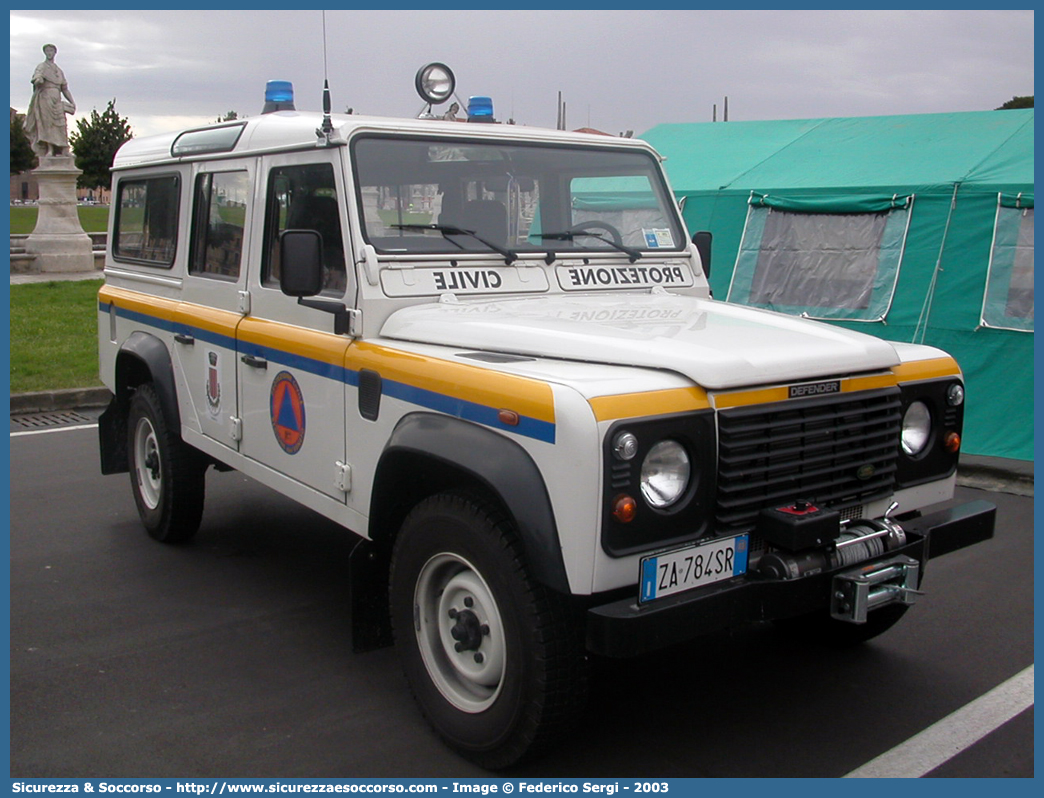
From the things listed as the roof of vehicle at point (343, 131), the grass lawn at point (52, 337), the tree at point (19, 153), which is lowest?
the grass lawn at point (52, 337)

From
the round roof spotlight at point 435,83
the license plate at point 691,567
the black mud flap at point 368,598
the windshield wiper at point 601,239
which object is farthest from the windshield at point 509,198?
the license plate at point 691,567

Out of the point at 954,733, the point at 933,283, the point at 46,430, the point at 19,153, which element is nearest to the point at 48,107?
the point at 46,430

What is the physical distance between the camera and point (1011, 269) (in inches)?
315

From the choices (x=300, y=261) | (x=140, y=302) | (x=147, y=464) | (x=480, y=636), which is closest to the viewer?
(x=480, y=636)

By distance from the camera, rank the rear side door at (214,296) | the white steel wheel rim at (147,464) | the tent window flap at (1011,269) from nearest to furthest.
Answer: the rear side door at (214,296)
the white steel wheel rim at (147,464)
the tent window flap at (1011,269)

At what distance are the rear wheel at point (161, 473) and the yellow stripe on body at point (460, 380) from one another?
211 centimetres

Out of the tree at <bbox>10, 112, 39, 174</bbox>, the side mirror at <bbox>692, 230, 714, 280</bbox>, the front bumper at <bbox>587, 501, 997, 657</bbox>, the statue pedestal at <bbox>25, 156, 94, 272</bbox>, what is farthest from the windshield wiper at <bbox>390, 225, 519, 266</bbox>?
the tree at <bbox>10, 112, 39, 174</bbox>

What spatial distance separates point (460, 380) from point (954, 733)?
2258 millimetres

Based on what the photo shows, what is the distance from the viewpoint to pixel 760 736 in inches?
144

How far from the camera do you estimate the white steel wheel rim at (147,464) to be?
19.3ft

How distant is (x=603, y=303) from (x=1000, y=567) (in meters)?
3.02

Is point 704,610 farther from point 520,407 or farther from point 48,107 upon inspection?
point 48,107

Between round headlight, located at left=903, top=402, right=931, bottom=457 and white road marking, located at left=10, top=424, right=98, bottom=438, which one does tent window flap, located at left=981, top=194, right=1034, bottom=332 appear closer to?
round headlight, located at left=903, top=402, right=931, bottom=457

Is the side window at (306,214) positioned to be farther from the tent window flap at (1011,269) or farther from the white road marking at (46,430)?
the tent window flap at (1011,269)
